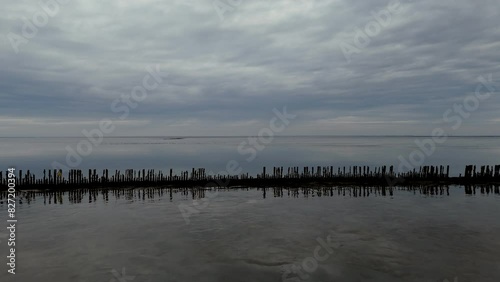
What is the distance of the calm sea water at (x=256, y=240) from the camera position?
15.0 metres

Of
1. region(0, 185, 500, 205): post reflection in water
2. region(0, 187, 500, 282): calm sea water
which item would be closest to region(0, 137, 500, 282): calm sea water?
region(0, 187, 500, 282): calm sea water

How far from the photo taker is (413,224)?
22.7m

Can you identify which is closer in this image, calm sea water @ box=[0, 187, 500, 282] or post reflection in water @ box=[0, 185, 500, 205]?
calm sea water @ box=[0, 187, 500, 282]

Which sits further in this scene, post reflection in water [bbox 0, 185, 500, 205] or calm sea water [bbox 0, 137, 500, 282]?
post reflection in water [bbox 0, 185, 500, 205]

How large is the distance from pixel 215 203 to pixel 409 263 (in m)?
17.6

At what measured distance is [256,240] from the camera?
1936cm

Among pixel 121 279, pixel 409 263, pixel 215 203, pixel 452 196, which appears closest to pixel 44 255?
pixel 121 279

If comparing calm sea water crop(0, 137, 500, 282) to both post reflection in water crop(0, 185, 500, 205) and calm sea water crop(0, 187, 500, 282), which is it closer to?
calm sea water crop(0, 187, 500, 282)

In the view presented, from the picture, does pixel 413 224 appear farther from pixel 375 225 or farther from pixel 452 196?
pixel 452 196

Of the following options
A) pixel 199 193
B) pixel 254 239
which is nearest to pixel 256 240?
pixel 254 239

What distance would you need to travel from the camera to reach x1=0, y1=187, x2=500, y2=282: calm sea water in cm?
1501

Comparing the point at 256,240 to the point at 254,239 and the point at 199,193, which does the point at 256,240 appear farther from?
the point at 199,193

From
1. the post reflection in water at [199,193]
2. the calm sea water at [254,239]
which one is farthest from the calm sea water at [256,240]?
the post reflection in water at [199,193]

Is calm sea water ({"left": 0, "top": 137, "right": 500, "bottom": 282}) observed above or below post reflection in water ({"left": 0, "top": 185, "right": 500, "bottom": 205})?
below
